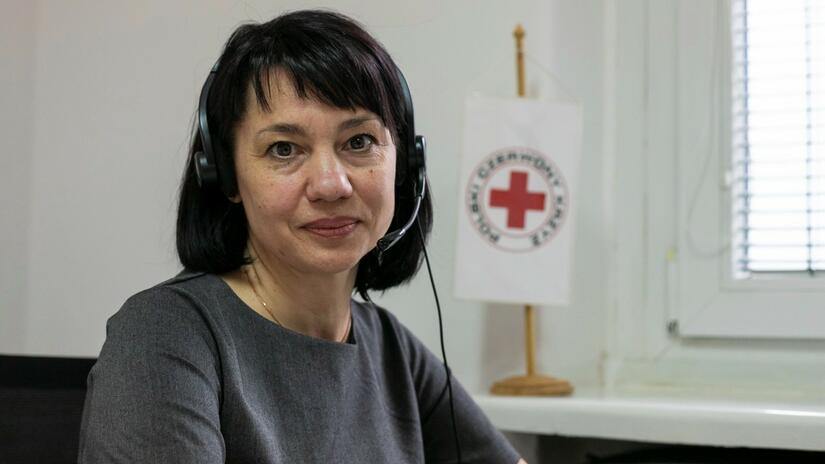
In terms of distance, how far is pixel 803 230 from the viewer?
2.04m

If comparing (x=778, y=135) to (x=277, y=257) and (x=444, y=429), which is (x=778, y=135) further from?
(x=277, y=257)

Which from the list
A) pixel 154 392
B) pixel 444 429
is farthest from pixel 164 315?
pixel 444 429

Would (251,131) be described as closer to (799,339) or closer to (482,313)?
(482,313)

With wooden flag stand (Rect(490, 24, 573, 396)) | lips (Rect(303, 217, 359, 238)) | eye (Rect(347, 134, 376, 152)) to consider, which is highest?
eye (Rect(347, 134, 376, 152))

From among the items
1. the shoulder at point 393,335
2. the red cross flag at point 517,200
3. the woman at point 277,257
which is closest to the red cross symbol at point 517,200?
the red cross flag at point 517,200

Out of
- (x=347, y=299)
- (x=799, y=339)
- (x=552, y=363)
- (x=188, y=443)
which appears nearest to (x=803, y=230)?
(x=799, y=339)

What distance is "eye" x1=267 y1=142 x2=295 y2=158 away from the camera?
115 centimetres

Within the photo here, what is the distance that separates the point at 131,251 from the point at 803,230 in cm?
135

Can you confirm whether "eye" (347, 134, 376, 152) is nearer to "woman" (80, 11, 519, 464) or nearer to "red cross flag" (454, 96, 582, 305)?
"woman" (80, 11, 519, 464)

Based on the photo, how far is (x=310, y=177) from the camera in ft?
3.73

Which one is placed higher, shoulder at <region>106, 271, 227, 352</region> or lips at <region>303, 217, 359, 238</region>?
lips at <region>303, 217, 359, 238</region>

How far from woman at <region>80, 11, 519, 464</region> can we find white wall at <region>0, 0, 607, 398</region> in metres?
0.77

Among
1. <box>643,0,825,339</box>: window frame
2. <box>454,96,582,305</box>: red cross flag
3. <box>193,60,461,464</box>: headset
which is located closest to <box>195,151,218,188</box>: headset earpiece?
<box>193,60,461,464</box>: headset

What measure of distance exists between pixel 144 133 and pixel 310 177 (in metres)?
1.03
